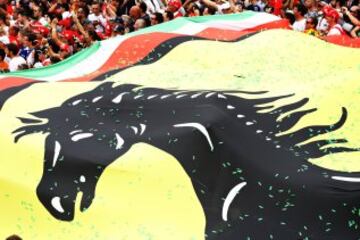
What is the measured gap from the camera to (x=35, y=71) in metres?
6.71

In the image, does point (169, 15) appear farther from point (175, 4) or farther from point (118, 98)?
point (118, 98)

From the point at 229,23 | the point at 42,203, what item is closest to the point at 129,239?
the point at 42,203

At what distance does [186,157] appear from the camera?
4.17 meters

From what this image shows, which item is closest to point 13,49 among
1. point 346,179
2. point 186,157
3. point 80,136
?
point 80,136

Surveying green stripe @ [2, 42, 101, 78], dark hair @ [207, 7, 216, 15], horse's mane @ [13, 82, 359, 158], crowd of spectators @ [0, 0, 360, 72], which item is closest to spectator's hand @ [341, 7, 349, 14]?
crowd of spectators @ [0, 0, 360, 72]

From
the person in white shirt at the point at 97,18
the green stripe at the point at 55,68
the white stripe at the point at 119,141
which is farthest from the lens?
the person in white shirt at the point at 97,18

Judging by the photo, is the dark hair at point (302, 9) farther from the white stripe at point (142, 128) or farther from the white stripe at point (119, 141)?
the white stripe at point (119, 141)

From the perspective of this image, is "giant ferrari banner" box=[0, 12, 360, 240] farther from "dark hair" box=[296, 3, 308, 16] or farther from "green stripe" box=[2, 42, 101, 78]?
"dark hair" box=[296, 3, 308, 16]

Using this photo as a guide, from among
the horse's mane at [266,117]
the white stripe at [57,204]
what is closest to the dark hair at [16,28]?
the horse's mane at [266,117]

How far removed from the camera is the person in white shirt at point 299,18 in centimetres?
866

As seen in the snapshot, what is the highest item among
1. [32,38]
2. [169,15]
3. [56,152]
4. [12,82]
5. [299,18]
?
[56,152]

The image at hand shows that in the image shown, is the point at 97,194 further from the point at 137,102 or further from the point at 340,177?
the point at 340,177

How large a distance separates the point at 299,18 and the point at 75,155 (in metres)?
5.03

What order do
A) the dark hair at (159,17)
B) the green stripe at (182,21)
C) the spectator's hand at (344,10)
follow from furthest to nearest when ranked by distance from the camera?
the dark hair at (159,17) → the spectator's hand at (344,10) → the green stripe at (182,21)
